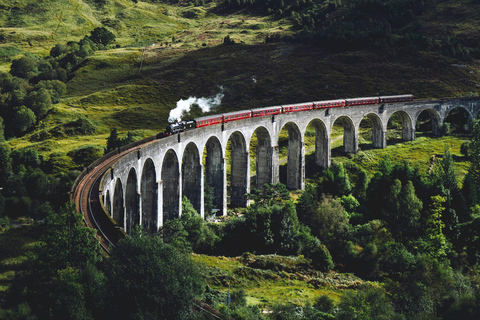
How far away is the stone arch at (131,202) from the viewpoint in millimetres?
57656

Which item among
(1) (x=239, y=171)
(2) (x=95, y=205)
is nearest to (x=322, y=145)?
(1) (x=239, y=171)

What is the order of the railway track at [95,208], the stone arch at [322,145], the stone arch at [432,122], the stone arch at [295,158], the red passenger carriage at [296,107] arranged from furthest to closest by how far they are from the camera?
the stone arch at [432,122], the stone arch at [322,145], the stone arch at [295,158], the red passenger carriage at [296,107], the railway track at [95,208]

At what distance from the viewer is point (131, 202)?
2329 inches

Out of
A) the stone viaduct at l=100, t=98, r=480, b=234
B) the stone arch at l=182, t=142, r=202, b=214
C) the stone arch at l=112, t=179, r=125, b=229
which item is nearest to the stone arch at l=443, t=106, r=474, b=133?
the stone viaduct at l=100, t=98, r=480, b=234

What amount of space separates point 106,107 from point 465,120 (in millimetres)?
79429

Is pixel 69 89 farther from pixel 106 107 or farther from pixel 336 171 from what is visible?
pixel 336 171

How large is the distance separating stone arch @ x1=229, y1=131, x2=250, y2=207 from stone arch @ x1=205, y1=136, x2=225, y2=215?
197 inches

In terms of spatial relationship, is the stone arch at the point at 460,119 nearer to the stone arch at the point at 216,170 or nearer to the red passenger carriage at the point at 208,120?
the stone arch at the point at 216,170

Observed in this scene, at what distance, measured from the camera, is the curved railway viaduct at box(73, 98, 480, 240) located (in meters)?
57.0

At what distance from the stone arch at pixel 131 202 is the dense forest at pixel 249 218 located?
3777 millimetres

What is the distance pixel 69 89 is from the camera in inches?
5507

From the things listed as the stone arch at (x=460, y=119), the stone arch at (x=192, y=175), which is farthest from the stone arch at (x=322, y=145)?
the stone arch at (x=460, y=119)

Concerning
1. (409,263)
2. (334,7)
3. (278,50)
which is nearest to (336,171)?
(409,263)

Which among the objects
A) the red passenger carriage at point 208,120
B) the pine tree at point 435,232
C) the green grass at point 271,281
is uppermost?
the red passenger carriage at point 208,120
